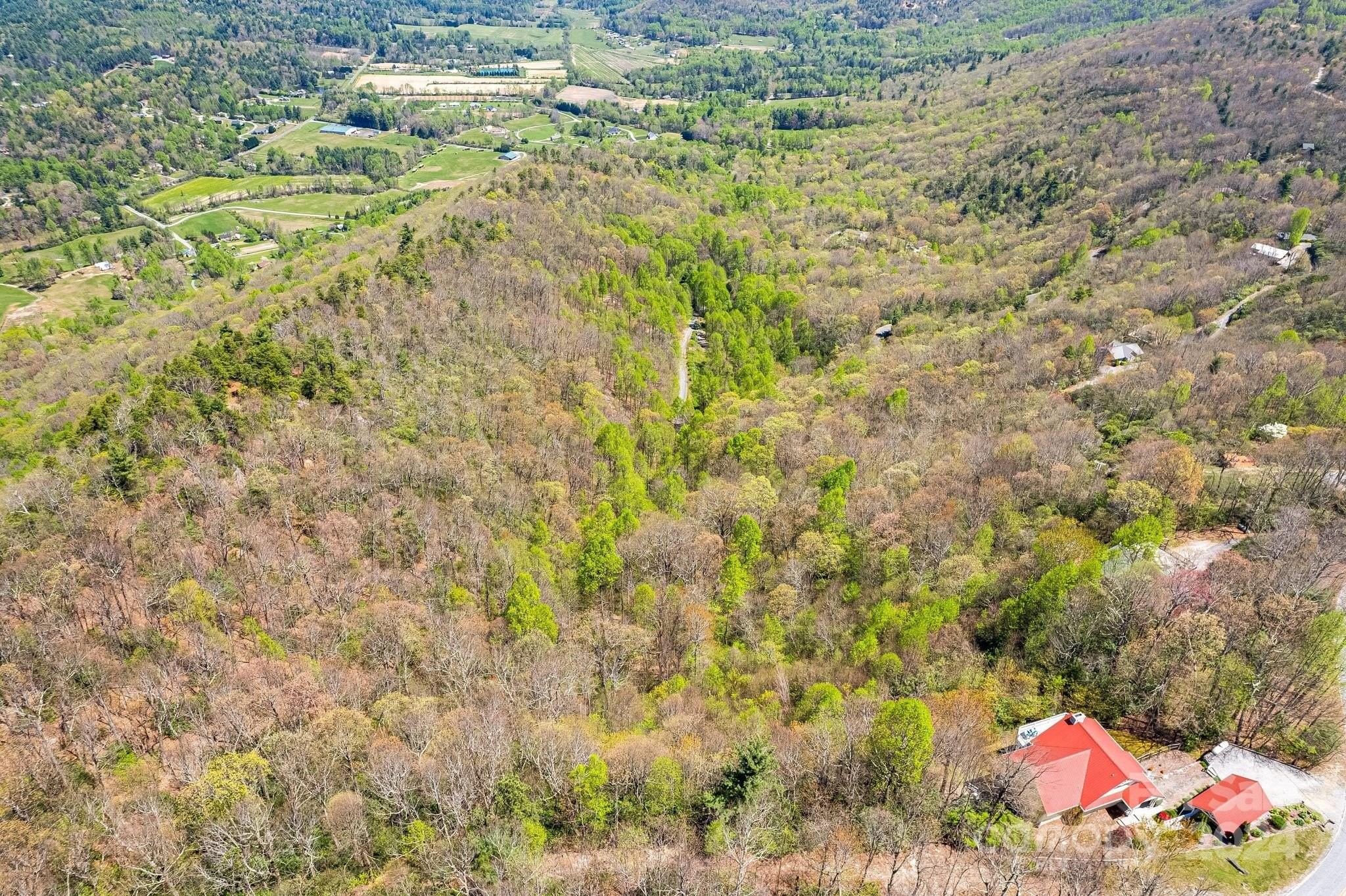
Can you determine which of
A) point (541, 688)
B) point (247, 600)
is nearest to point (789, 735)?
point (541, 688)

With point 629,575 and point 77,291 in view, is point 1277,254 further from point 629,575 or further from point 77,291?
point 77,291

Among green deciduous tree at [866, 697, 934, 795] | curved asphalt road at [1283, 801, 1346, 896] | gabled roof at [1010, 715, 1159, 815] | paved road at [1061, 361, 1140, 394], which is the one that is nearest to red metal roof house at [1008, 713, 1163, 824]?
gabled roof at [1010, 715, 1159, 815]

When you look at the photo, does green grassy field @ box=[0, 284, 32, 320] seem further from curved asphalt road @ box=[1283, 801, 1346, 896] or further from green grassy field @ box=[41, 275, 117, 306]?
curved asphalt road @ box=[1283, 801, 1346, 896]

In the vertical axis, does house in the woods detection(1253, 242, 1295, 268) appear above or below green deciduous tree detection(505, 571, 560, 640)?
above

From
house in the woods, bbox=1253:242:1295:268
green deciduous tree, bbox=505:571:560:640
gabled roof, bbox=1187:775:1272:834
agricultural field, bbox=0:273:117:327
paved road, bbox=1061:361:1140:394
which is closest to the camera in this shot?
gabled roof, bbox=1187:775:1272:834

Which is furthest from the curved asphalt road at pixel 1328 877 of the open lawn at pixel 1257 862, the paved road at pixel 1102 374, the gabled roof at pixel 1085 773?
the paved road at pixel 1102 374

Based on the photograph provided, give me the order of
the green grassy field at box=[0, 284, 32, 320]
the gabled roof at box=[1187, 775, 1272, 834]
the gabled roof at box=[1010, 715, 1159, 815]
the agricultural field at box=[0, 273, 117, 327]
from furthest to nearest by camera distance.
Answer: the green grassy field at box=[0, 284, 32, 320]
the agricultural field at box=[0, 273, 117, 327]
the gabled roof at box=[1010, 715, 1159, 815]
the gabled roof at box=[1187, 775, 1272, 834]

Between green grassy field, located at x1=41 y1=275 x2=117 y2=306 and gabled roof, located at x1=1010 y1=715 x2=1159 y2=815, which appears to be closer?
gabled roof, located at x1=1010 y1=715 x2=1159 y2=815
